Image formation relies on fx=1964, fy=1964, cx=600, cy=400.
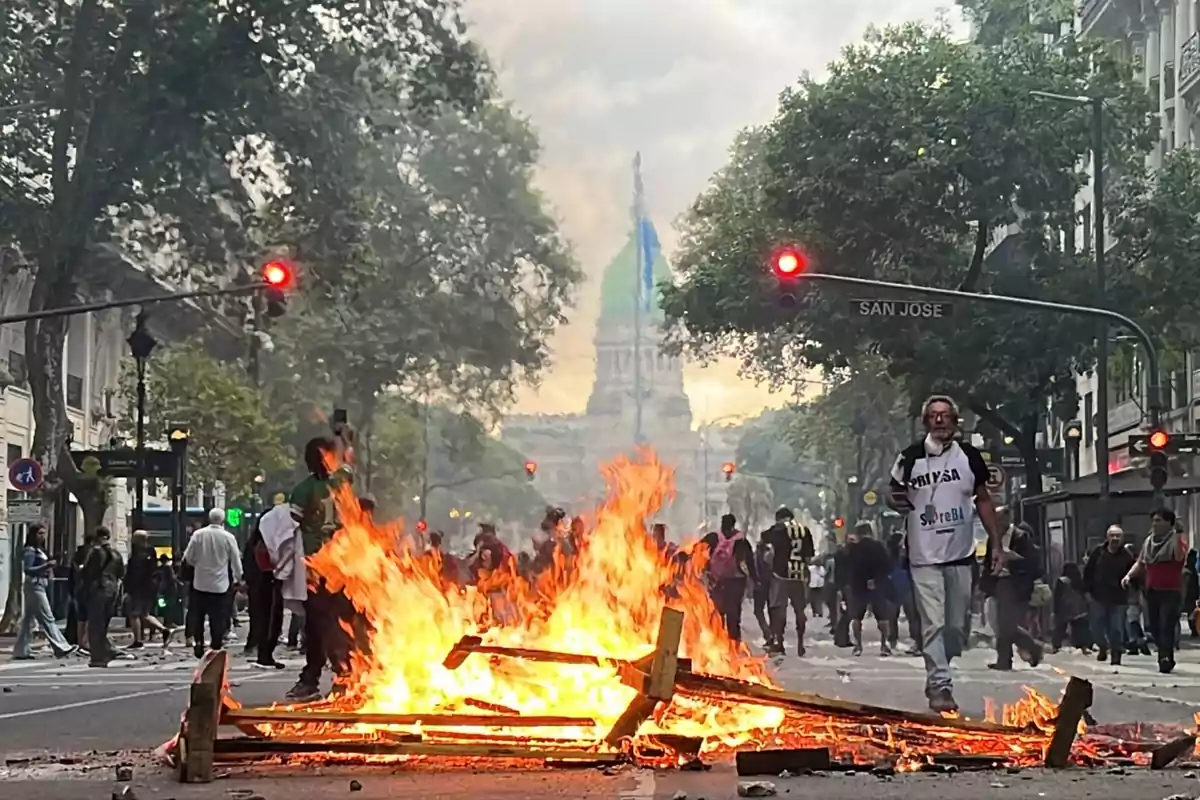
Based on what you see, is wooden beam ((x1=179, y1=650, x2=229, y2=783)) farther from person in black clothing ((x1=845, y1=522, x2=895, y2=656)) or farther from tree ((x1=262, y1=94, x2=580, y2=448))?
tree ((x1=262, y1=94, x2=580, y2=448))

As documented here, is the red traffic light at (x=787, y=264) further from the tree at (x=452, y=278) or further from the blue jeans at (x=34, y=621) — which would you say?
the tree at (x=452, y=278)

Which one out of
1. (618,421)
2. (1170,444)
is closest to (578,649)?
(1170,444)

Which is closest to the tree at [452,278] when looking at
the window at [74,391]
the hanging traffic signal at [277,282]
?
the window at [74,391]

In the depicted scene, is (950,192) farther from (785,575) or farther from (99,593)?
(99,593)

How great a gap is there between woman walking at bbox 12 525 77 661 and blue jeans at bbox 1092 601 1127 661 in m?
12.9

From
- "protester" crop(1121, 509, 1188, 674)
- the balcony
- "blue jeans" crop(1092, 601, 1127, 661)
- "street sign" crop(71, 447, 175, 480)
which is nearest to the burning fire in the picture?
"protester" crop(1121, 509, 1188, 674)

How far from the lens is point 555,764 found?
8.60m

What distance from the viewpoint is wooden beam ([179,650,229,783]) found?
8.23 metres

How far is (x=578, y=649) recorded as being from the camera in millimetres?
9953

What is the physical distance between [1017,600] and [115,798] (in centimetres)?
1530

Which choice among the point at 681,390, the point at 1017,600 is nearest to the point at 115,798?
the point at 1017,600

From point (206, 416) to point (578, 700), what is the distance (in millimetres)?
41887

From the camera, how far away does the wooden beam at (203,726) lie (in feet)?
27.0

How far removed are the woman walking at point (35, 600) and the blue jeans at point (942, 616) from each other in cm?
1551
